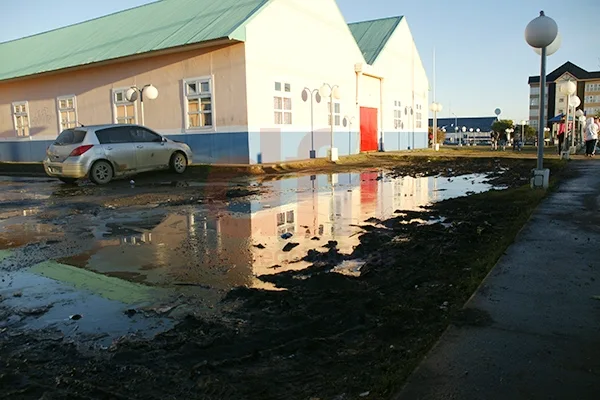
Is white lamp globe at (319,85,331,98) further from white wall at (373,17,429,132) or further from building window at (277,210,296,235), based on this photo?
building window at (277,210,296,235)

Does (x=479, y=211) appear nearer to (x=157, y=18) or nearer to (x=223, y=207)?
(x=223, y=207)

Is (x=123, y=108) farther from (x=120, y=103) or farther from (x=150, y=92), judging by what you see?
(x=150, y=92)

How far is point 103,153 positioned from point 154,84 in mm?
7011

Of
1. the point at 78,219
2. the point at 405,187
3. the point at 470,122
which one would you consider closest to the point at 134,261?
the point at 78,219

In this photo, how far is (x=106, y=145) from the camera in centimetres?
1388

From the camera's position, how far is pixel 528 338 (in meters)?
2.95

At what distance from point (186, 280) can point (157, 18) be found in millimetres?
20334

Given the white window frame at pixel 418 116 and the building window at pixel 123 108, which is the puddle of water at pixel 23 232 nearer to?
the building window at pixel 123 108

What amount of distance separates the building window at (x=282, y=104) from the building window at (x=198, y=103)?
8.17ft

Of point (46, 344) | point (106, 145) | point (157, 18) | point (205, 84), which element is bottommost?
point (46, 344)

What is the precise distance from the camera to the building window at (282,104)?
1927cm

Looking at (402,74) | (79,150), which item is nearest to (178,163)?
(79,150)

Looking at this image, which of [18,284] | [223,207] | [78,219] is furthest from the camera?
[223,207]

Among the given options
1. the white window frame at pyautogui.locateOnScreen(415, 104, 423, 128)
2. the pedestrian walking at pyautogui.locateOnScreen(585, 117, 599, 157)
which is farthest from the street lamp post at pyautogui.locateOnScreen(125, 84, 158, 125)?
the white window frame at pyautogui.locateOnScreen(415, 104, 423, 128)
